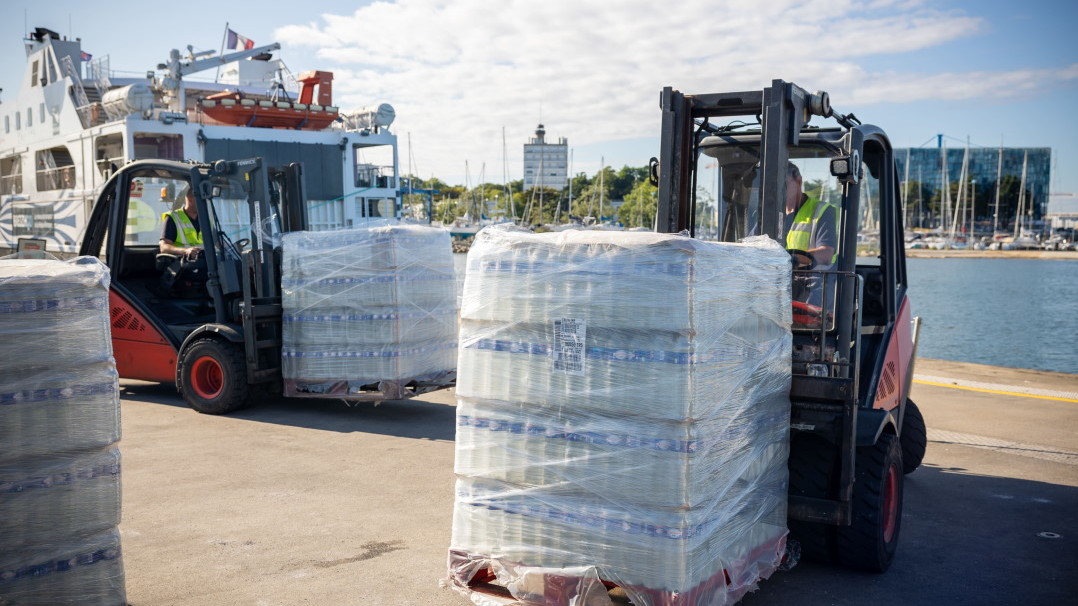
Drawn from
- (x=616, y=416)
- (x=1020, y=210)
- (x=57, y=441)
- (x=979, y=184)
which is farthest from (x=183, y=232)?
(x=979, y=184)

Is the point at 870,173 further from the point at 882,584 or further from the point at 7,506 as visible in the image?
the point at 7,506

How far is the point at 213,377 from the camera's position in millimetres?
9312

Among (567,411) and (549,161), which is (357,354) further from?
(549,161)

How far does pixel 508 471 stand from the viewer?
4.10 metres

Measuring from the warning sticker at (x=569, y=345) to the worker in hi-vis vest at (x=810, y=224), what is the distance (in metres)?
1.85

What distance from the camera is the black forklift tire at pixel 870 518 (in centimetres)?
470

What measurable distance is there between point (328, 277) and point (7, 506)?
17.7 ft

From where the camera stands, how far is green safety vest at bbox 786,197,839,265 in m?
5.15

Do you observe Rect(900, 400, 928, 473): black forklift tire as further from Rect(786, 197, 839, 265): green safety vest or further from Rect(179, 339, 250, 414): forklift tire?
Rect(179, 339, 250, 414): forklift tire

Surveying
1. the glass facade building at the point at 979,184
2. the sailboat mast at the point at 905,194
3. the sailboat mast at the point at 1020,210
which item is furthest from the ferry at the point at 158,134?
the sailboat mast at the point at 1020,210

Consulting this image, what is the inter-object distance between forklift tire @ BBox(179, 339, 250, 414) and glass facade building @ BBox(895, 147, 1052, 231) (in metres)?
94.8

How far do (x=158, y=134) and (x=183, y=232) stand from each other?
36.0ft

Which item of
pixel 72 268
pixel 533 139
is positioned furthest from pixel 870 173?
pixel 533 139

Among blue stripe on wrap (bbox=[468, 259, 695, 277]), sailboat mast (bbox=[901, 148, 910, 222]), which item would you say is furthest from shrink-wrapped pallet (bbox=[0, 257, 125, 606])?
sailboat mast (bbox=[901, 148, 910, 222])
